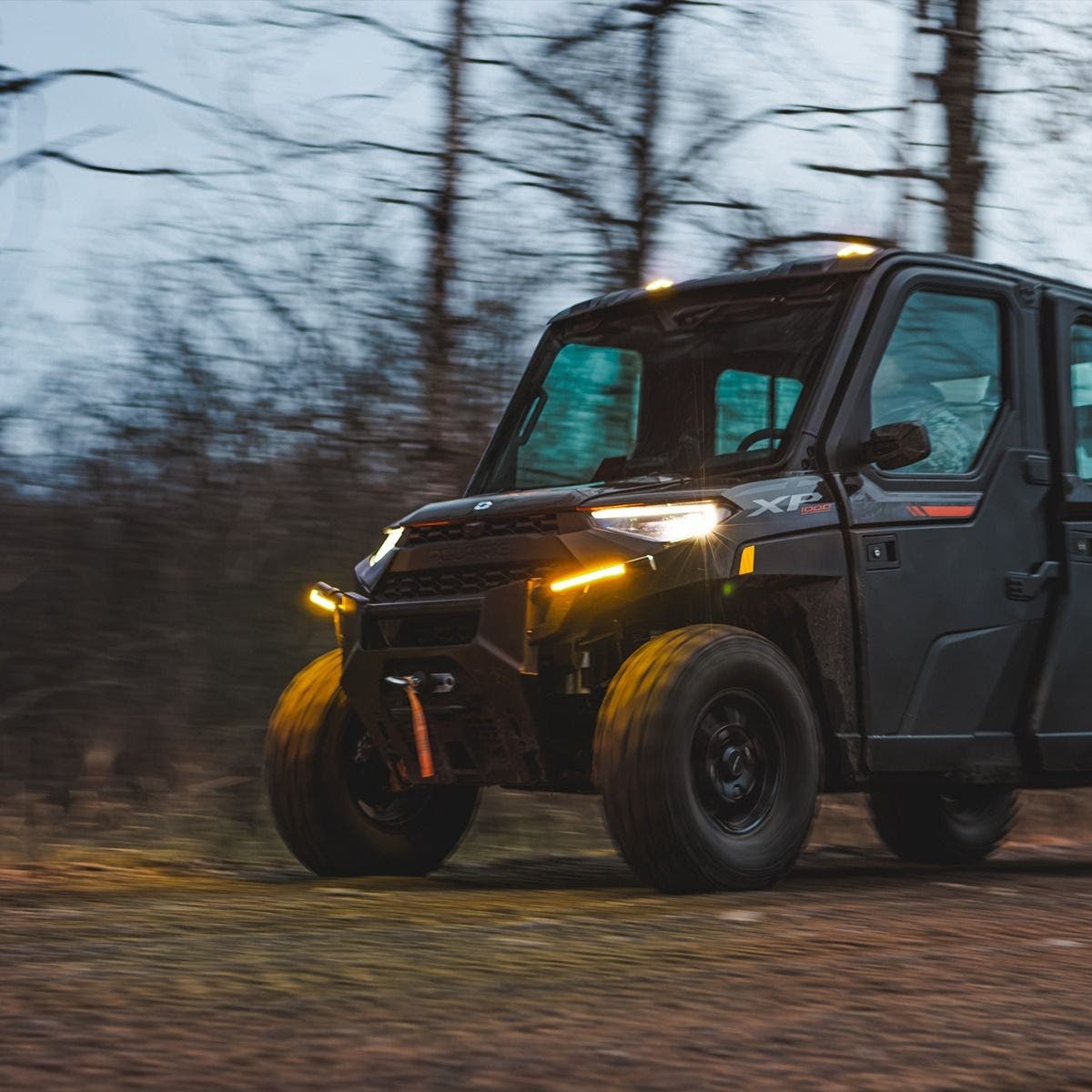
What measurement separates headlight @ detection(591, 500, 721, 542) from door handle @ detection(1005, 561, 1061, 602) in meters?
1.62

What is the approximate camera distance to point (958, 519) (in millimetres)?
7367

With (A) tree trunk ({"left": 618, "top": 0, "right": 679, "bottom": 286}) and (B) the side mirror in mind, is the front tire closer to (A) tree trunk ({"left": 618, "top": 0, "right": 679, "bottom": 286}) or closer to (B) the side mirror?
(B) the side mirror

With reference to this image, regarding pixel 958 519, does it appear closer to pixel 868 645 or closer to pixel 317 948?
pixel 868 645

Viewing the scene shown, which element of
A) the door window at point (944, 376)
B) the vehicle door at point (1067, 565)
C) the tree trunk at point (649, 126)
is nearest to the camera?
the door window at point (944, 376)

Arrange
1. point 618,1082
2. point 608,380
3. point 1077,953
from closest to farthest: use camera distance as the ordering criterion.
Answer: point 618,1082
point 1077,953
point 608,380

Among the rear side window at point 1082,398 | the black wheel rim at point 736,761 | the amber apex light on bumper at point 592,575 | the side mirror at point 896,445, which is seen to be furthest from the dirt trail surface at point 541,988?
the rear side window at point 1082,398

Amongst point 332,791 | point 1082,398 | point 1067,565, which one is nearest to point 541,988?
point 332,791

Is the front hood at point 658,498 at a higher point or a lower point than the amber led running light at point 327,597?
higher

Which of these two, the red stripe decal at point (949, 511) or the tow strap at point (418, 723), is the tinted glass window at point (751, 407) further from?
the tow strap at point (418, 723)

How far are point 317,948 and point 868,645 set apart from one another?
2.84m

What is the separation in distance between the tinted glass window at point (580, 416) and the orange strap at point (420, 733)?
50.9 inches

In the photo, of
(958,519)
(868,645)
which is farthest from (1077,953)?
(958,519)

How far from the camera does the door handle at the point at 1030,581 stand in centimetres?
759

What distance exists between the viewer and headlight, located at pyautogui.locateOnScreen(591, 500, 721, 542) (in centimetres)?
655
